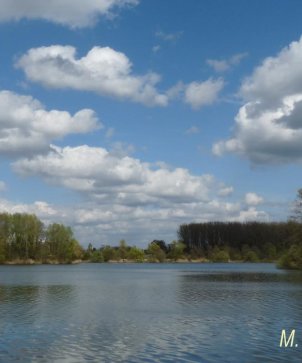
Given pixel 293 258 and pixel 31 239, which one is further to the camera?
pixel 31 239

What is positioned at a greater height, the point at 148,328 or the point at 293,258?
the point at 293,258

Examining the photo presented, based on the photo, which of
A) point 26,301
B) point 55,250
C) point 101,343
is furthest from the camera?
point 55,250

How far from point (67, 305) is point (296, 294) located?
2363cm

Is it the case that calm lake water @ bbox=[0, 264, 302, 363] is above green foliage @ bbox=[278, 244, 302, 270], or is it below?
below

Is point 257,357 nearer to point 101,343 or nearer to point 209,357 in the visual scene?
point 209,357

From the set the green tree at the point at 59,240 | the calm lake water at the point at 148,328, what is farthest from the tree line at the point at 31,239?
the calm lake water at the point at 148,328

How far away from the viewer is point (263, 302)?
153ft

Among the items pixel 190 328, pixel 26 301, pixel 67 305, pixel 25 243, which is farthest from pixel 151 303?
pixel 25 243

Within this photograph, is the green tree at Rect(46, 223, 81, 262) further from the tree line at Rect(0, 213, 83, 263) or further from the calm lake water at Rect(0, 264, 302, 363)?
the calm lake water at Rect(0, 264, 302, 363)

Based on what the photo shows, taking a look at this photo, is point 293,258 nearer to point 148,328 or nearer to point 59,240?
point 148,328

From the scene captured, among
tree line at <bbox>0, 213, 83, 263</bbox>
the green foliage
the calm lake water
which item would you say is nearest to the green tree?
tree line at <bbox>0, 213, 83, 263</bbox>

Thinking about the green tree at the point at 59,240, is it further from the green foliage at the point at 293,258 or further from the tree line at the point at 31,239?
the green foliage at the point at 293,258

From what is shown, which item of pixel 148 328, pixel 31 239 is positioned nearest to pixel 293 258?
pixel 148 328

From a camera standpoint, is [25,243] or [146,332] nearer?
[146,332]
